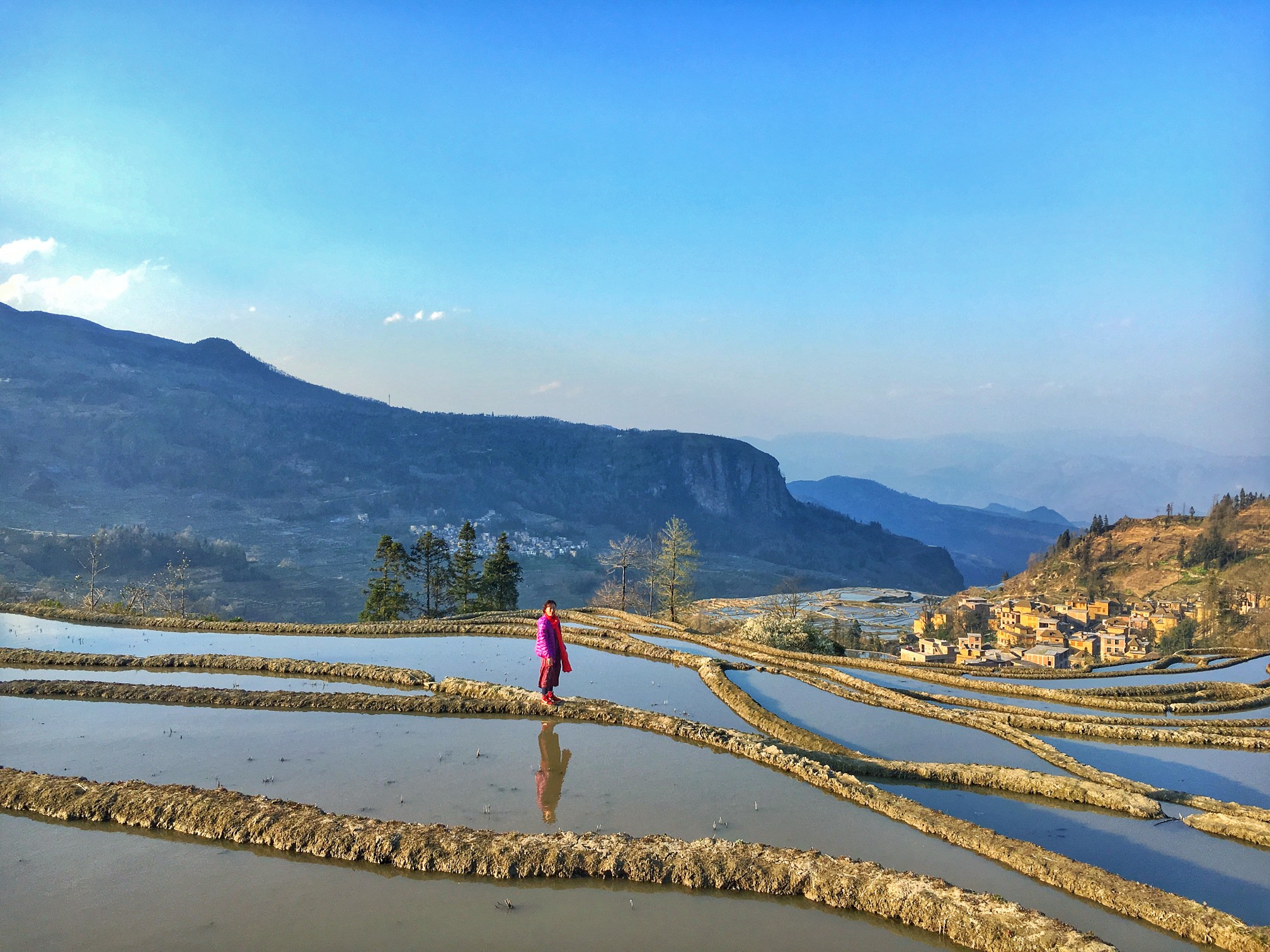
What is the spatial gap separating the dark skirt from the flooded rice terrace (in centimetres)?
99

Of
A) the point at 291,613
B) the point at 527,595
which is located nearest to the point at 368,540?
the point at 527,595

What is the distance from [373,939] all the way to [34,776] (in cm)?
761

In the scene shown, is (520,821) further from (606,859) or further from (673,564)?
(673,564)

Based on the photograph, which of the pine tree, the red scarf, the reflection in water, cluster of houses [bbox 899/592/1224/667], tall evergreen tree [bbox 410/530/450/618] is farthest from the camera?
cluster of houses [bbox 899/592/1224/667]

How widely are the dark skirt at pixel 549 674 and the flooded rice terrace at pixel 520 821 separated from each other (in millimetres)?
989

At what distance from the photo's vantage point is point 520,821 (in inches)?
391

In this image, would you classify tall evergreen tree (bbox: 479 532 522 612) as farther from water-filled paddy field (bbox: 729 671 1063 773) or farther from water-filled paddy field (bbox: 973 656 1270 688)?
water-filled paddy field (bbox: 973 656 1270 688)

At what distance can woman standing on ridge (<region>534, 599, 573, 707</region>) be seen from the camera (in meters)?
16.2

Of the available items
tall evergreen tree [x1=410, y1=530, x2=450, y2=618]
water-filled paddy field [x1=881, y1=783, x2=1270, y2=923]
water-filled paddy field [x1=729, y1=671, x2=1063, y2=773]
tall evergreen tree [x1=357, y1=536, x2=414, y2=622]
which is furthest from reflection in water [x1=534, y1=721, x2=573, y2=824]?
tall evergreen tree [x1=357, y1=536, x2=414, y2=622]

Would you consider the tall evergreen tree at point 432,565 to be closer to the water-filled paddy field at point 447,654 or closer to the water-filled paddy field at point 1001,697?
the water-filled paddy field at point 447,654

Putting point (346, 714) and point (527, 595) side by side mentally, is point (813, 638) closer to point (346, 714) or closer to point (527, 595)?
point (346, 714)

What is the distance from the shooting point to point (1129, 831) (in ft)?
37.2

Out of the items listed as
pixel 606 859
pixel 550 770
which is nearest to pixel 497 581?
pixel 550 770

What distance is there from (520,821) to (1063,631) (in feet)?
270
